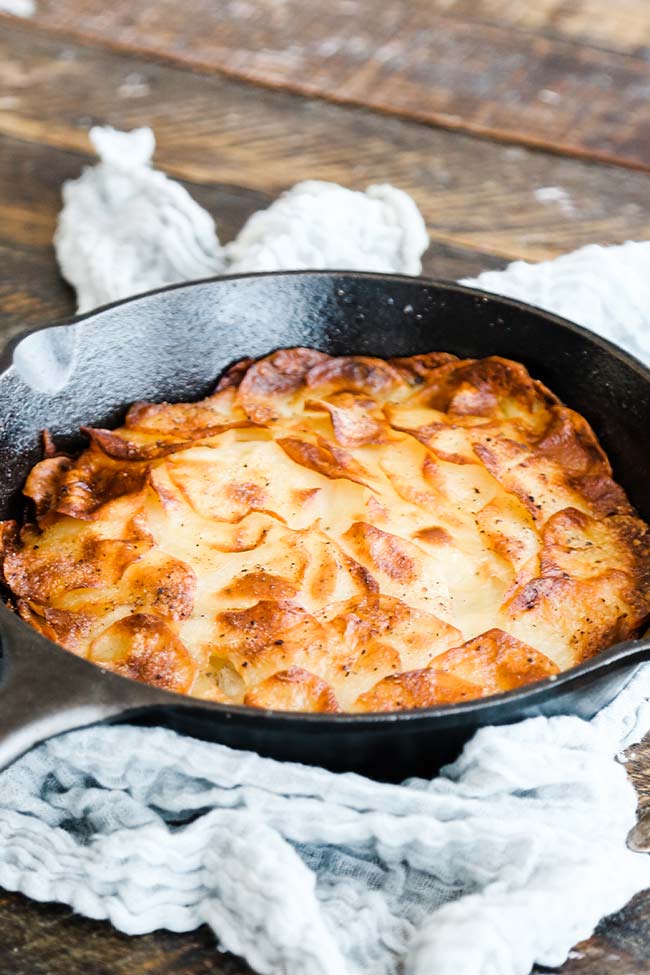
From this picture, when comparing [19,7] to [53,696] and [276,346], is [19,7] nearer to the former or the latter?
[276,346]

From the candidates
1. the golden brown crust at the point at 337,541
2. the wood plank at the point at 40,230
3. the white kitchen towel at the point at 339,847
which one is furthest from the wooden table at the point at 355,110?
the white kitchen towel at the point at 339,847

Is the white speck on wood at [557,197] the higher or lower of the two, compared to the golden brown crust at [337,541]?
higher

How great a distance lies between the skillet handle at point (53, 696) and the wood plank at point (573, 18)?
2.54m

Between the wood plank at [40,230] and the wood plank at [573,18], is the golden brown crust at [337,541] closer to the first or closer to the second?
the wood plank at [40,230]

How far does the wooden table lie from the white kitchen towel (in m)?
1.15

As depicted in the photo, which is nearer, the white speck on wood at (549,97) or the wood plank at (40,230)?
the wood plank at (40,230)

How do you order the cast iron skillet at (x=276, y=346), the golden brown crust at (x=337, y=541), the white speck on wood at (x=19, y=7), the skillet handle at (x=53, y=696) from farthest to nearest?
the white speck on wood at (x=19, y=7) < the cast iron skillet at (x=276, y=346) < the golden brown crust at (x=337, y=541) < the skillet handle at (x=53, y=696)

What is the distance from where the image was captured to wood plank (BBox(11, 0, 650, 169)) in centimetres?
282

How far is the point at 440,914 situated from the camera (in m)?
1.18

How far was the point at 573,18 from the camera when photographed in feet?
10.6

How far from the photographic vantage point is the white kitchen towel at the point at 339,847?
117 centimetres

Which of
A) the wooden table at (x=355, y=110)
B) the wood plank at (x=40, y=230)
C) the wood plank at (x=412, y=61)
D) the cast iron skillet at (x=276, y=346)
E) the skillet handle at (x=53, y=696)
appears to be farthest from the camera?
the wood plank at (x=412, y=61)

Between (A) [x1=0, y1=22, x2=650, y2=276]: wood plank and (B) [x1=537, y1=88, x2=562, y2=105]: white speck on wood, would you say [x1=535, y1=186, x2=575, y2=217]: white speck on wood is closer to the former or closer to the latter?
(A) [x1=0, y1=22, x2=650, y2=276]: wood plank

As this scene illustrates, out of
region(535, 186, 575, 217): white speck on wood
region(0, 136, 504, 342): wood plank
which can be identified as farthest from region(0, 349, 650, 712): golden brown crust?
region(535, 186, 575, 217): white speck on wood
